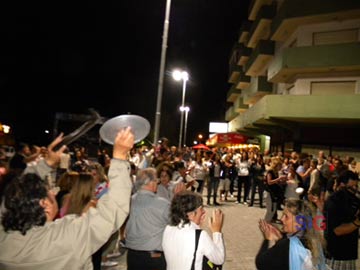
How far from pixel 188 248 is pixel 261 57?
30.9 metres

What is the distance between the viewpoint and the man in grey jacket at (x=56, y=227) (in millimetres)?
2062

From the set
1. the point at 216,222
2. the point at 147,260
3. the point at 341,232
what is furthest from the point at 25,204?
the point at 341,232

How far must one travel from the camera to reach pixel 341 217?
4.43 meters

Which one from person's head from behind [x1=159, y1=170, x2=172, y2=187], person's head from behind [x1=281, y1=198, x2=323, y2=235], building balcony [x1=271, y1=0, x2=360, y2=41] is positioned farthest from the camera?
building balcony [x1=271, y1=0, x2=360, y2=41]

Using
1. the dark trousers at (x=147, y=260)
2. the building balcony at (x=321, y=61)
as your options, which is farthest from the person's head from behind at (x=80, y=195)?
the building balcony at (x=321, y=61)

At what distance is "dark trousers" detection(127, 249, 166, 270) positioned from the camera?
4070 millimetres

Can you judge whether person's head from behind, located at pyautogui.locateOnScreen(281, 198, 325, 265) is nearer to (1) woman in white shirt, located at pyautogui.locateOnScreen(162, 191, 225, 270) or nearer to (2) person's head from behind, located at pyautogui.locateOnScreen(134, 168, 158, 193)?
(1) woman in white shirt, located at pyautogui.locateOnScreen(162, 191, 225, 270)

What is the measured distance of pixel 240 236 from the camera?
9.36m

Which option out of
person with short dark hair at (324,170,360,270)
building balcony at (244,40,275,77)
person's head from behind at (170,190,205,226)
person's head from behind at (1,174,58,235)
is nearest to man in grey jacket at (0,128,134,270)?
person's head from behind at (1,174,58,235)

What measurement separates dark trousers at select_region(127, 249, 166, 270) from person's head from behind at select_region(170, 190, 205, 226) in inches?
30.5

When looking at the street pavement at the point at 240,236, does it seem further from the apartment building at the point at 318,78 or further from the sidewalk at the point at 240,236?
the apartment building at the point at 318,78

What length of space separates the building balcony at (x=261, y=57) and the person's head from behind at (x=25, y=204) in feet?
101

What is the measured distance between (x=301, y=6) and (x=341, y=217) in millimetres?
21252

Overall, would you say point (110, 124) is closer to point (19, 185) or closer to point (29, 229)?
point (19, 185)
